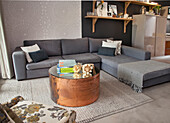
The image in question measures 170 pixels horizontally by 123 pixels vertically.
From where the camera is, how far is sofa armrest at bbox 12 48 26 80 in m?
2.77

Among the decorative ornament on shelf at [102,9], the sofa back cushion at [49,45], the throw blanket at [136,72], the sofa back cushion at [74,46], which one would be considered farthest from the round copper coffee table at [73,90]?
the decorative ornament on shelf at [102,9]

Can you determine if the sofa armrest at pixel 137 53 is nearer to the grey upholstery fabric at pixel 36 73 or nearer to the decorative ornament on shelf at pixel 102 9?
the decorative ornament on shelf at pixel 102 9

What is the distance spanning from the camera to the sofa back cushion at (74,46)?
12.0ft

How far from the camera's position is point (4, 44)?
2955 millimetres

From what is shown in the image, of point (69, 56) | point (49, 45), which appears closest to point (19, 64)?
point (49, 45)

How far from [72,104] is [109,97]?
623mm

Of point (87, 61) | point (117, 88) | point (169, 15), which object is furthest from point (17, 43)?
point (169, 15)

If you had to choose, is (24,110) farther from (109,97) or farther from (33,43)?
(33,43)

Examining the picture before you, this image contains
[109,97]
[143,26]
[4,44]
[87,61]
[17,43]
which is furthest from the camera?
[143,26]

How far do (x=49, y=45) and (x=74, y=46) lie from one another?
0.66 metres

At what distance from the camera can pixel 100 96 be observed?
223 centimetres

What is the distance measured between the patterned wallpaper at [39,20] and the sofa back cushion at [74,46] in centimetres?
40

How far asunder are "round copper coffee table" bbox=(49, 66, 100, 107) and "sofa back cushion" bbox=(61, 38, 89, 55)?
1730 mm

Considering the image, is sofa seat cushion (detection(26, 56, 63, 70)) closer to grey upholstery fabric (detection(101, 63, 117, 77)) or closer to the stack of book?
the stack of book
